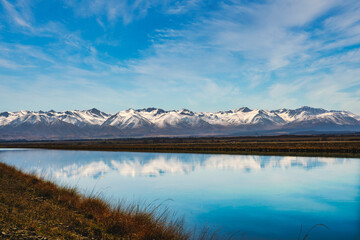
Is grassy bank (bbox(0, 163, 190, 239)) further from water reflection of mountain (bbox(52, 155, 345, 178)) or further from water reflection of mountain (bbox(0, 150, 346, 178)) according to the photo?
water reflection of mountain (bbox(52, 155, 345, 178))

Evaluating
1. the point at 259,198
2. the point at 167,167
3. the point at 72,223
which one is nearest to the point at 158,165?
the point at 167,167

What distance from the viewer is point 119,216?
10.9 meters

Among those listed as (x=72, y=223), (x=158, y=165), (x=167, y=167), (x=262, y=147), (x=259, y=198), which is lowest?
(x=158, y=165)

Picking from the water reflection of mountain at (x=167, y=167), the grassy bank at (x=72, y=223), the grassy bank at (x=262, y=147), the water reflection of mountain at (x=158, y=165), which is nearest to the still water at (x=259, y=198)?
the water reflection of mountain at (x=167, y=167)

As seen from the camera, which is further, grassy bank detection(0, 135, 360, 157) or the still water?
grassy bank detection(0, 135, 360, 157)

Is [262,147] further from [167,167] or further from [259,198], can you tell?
[259,198]

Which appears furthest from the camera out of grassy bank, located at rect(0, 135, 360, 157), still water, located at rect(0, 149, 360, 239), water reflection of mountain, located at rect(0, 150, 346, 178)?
grassy bank, located at rect(0, 135, 360, 157)

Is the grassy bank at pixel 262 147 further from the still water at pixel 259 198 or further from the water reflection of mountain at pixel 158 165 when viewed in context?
the still water at pixel 259 198

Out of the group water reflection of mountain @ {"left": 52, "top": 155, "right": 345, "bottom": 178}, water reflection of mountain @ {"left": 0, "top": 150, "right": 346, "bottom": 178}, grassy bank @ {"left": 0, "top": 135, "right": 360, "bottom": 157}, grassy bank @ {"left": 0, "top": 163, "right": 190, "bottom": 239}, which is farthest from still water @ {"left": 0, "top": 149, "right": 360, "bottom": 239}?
grassy bank @ {"left": 0, "top": 135, "right": 360, "bottom": 157}

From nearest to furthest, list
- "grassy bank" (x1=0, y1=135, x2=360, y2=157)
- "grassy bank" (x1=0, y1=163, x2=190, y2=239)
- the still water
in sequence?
"grassy bank" (x1=0, y1=163, x2=190, y2=239) → the still water → "grassy bank" (x1=0, y1=135, x2=360, y2=157)

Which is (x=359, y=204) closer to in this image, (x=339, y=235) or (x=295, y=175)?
(x=339, y=235)

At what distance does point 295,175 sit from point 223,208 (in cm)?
1628

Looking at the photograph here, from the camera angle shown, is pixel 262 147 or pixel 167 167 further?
pixel 262 147

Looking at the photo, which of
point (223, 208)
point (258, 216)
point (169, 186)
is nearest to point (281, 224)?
point (258, 216)
